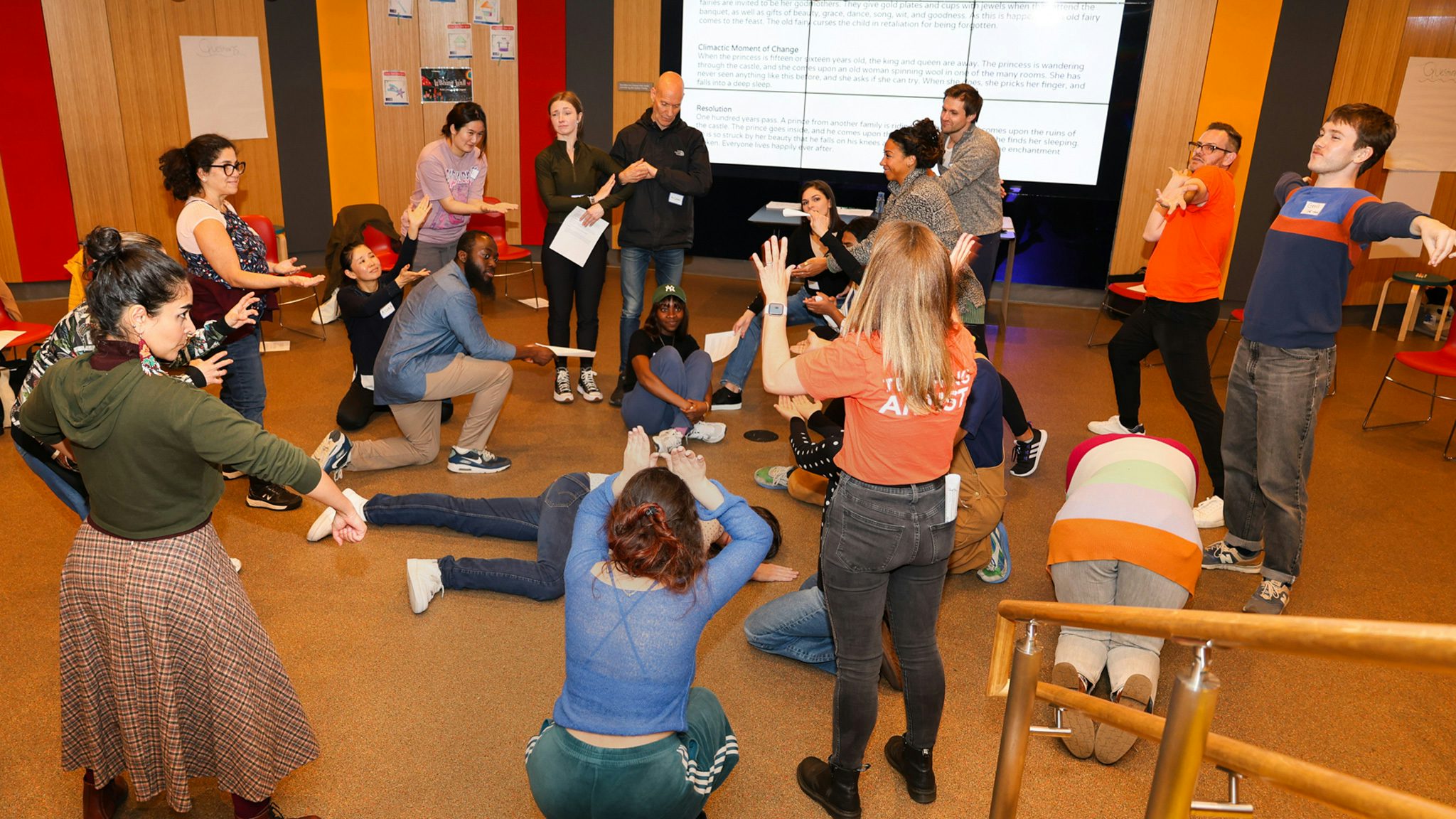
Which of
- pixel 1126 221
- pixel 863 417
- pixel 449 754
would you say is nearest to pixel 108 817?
pixel 449 754

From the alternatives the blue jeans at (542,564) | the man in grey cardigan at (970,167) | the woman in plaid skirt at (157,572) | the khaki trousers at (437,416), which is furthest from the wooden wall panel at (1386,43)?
the woman in plaid skirt at (157,572)

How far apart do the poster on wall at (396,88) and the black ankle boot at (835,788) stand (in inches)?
312

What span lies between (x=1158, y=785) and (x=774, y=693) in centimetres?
215

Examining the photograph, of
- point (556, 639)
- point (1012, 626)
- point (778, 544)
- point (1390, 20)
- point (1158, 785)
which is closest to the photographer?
point (1158, 785)

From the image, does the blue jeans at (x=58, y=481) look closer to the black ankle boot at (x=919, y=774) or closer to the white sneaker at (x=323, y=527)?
the white sneaker at (x=323, y=527)

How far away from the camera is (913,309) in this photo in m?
2.24

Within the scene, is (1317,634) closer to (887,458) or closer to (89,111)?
(887,458)

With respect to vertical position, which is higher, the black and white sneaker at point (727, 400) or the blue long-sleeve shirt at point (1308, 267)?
the blue long-sleeve shirt at point (1308, 267)

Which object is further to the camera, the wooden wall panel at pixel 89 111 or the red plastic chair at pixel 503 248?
the red plastic chair at pixel 503 248

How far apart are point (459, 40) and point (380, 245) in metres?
2.49

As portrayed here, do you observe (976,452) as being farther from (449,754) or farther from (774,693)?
(449,754)

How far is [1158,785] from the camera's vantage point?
3.72 feet

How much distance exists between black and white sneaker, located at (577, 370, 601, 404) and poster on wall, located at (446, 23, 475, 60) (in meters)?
4.43

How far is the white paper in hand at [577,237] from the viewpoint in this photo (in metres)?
5.48
